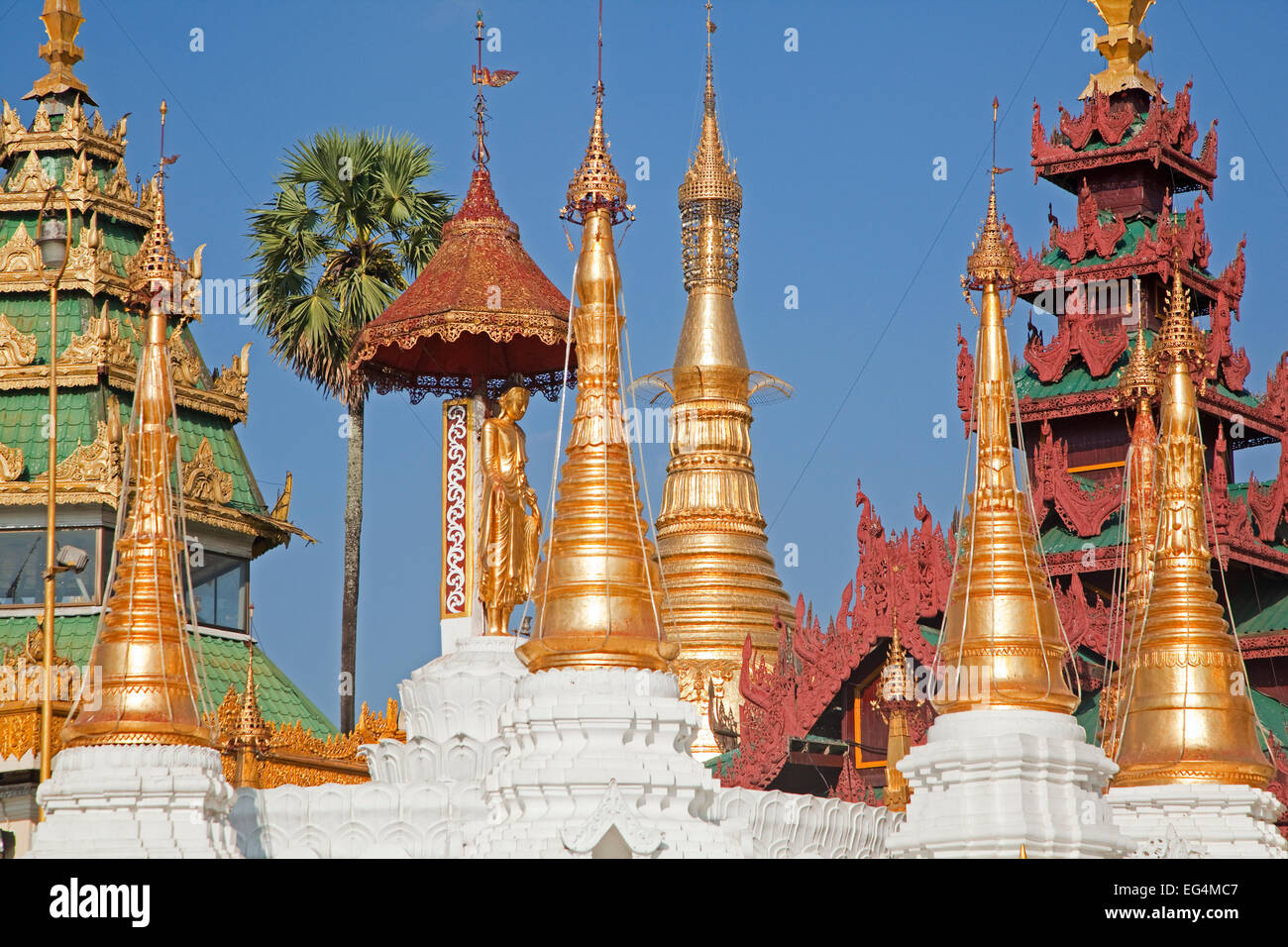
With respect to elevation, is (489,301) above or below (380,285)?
below

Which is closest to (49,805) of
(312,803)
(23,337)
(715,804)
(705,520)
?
(312,803)

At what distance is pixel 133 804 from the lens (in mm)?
22125

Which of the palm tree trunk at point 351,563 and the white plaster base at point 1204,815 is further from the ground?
the palm tree trunk at point 351,563

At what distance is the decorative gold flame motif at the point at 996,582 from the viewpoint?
2147cm

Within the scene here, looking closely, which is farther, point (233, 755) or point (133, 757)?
point (233, 755)

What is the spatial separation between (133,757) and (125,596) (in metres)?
1.84

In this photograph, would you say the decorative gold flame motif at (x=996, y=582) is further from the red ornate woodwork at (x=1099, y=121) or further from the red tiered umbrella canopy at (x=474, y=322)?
the red ornate woodwork at (x=1099, y=121)

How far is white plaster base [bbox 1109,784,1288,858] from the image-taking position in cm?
2456

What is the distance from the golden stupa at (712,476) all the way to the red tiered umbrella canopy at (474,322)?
46.5 ft

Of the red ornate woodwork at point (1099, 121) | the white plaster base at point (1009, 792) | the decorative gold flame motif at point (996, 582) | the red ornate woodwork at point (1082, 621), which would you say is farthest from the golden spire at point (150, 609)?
the red ornate woodwork at point (1099, 121)

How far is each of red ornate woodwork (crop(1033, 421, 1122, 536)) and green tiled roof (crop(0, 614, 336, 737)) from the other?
1340cm
